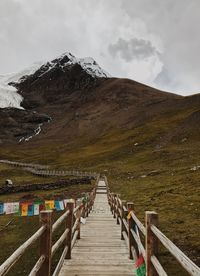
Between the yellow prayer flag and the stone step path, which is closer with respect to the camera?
the stone step path

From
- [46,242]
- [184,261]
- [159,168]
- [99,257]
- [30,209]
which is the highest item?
[159,168]

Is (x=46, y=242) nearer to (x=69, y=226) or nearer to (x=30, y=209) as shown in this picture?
(x=69, y=226)

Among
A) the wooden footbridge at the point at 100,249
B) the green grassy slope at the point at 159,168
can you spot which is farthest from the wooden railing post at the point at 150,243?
the green grassy slope at the point at 159,168

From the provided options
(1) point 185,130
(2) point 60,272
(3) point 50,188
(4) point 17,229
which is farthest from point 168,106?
(2) point 60,272

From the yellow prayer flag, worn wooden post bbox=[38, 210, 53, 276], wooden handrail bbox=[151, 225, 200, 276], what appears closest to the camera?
wooden handrail bbox=[151, 225, 200, 276]

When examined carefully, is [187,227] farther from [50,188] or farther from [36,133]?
[36,133]

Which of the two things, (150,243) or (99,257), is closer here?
(150,243)

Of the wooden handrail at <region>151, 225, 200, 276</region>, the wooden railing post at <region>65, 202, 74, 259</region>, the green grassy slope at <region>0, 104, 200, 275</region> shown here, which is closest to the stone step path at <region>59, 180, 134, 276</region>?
the wooden railing post at <region>65, 202, 74, 259</region>

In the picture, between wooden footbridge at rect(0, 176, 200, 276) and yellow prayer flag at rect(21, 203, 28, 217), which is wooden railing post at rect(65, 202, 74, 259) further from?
yellow prayer flag at rect(21, 203, 28, 217)

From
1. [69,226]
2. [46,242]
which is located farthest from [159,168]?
[46,242]

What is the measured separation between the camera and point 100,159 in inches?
3944

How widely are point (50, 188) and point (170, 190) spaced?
18908mm

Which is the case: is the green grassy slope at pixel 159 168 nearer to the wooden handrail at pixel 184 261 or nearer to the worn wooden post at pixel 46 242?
the worn wooden post at pixel 46 242

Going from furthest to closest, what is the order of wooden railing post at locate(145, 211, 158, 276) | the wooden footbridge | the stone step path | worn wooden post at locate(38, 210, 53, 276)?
the stone step path → worn wooden post at locate(38, 210, 53, 276) → wooden railing post at locate(145, 211, 158, 276) → the wooden footbridge
